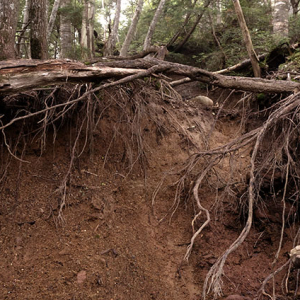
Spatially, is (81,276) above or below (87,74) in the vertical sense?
below

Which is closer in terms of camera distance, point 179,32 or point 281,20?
point 281,20

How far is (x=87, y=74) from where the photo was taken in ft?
10.3

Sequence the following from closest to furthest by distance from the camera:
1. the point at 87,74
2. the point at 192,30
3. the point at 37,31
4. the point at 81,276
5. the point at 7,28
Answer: the point at 81,276 → the point at 87,74 → the point at 7,28 → the point at 37,31 → the point at 192,30

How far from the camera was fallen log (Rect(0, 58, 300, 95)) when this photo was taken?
2.83 metres

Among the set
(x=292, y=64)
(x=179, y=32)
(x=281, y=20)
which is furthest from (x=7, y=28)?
(x=281, y=20)

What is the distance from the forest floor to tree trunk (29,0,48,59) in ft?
4.94

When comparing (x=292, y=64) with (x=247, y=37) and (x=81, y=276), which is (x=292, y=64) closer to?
(x=247, y=37)

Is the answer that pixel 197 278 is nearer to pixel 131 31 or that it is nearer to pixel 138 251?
pixel 138 251

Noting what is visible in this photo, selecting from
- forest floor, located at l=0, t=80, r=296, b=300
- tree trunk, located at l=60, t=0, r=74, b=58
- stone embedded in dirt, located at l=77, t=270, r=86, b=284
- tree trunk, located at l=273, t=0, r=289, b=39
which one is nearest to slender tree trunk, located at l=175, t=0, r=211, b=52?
tree trunk, located at l=273, t=0, r=289, b=39

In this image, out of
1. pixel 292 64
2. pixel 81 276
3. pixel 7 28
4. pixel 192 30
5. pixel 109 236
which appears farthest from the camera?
pixel 192 30

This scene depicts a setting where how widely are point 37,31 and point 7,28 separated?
2.03 feet

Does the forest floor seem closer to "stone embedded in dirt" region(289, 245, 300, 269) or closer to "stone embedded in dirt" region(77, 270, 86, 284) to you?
"stone embedded in dirt" region(77, 270, 86, 284)

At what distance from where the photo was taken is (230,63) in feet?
24.0

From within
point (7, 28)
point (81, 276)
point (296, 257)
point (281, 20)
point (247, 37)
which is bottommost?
point (81, 276)
